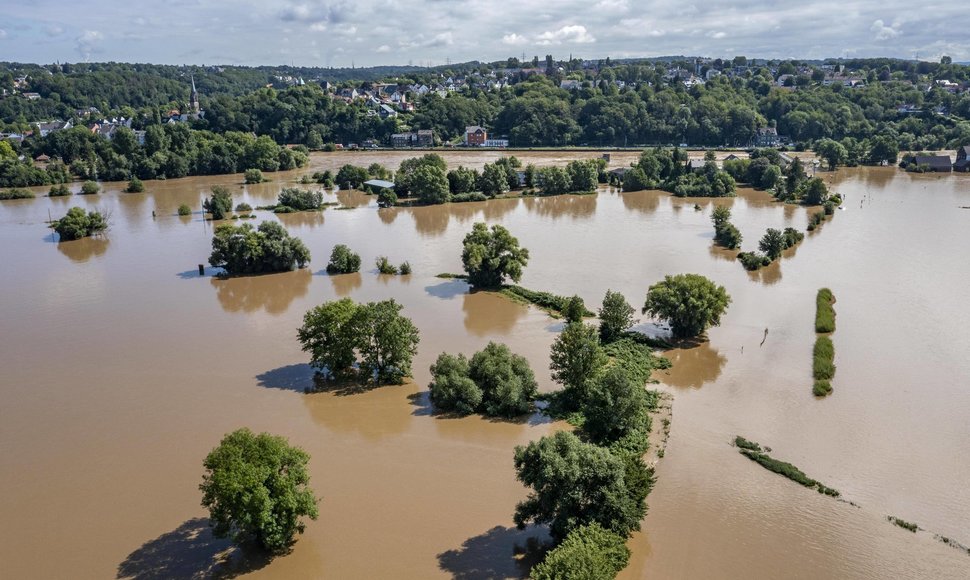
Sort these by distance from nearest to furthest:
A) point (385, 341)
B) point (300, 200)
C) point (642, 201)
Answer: point (385, 341)
point (300, 200)
point (642, 201)

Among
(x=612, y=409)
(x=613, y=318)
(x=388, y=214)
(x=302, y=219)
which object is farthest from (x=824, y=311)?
(x=302, y=219)

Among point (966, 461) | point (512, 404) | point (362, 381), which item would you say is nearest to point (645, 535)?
point (512, 404)

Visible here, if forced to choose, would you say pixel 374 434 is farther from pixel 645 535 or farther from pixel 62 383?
pixel 62 383

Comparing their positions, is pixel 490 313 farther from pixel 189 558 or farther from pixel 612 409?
pixel 189 558

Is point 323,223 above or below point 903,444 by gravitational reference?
above

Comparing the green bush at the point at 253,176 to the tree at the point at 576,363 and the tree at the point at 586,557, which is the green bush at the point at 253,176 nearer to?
the tree at the point at 576,363

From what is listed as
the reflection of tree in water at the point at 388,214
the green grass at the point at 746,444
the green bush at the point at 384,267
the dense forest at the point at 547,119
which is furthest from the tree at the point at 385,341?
the dense forest at the point at 547,119
